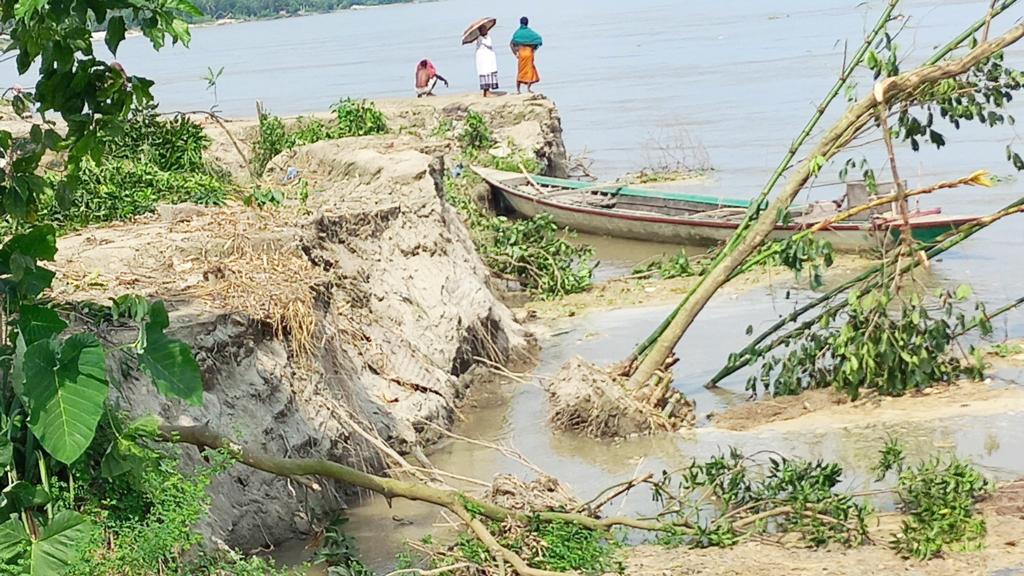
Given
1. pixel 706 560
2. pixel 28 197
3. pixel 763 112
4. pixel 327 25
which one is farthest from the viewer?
pixel 327 25

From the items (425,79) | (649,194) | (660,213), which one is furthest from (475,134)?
(660,213)

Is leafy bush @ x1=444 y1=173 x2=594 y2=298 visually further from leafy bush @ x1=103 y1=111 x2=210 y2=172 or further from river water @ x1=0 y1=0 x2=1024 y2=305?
leafy bush @ x1=103 y1=111 x2=210 y2=172

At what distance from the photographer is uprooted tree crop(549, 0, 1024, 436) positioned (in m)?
8.62

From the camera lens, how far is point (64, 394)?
476cm

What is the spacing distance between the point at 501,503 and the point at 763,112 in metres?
22.8

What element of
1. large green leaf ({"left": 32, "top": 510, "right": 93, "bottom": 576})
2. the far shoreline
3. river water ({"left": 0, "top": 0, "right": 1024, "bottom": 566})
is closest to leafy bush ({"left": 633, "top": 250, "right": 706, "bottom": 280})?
river water ({"left": 0, "top": 0, "right": 1024, "bottom": 566})

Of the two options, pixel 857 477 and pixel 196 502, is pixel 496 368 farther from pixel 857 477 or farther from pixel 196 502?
pixel 196 502

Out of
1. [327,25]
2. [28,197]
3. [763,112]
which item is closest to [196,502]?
[28,197]

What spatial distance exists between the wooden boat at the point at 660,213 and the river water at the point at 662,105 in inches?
13.2

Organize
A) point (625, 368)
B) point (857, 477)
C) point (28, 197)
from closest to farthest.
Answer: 1. point (28, 197)
2. point (857, 477)
3. point (625, 368)

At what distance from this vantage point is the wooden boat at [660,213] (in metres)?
14.0

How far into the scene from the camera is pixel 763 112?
28.5m

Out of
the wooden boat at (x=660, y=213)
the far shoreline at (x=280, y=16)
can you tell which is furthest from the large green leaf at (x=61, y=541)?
the far shoreline at (x=280, y=16)

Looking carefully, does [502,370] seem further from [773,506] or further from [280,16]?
[280,16]
